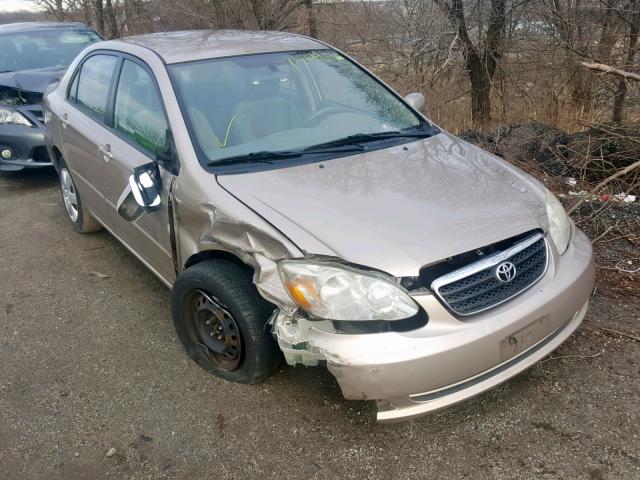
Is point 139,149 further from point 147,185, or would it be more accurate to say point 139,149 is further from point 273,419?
point 273,419

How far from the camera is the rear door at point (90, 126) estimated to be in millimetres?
3805

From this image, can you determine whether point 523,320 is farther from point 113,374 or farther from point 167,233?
point 113,374

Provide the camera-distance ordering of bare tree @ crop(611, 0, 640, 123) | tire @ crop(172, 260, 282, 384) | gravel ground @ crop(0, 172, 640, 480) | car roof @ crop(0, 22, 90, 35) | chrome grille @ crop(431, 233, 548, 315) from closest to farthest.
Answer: chrome grille @ crop(431, 233, 548, 315)
gravel ground @ crop(0, 172, 640, 480)
tire @ crop(172, 260, 282, 384)
bare tree @ crop(611, 0, 640, 123)
car roof @ crop(0, 22, 90, 35)

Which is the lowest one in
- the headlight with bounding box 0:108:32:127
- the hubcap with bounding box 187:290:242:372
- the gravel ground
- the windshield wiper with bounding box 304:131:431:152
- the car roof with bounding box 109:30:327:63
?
the gravel ground

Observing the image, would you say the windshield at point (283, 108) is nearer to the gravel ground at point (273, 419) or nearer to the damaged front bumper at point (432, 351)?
the damaged front bumper at point (432, 351)

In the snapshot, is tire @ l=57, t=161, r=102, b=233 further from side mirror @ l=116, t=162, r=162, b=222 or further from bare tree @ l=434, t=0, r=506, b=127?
bare tree @ l=434, t=0, r=506, b=127

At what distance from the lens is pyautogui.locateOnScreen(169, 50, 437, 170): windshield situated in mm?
3021

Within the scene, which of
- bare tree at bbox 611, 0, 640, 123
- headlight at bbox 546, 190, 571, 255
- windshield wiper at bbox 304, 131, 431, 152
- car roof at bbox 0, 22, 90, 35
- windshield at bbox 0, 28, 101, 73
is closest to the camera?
headlight at bbox 546, 190, 571, 255

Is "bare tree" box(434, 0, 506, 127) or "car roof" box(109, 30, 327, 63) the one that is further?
"bare tree" box(434, 0, 506, 127)

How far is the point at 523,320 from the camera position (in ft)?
7.63

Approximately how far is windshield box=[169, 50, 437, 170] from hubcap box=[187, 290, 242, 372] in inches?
28.1

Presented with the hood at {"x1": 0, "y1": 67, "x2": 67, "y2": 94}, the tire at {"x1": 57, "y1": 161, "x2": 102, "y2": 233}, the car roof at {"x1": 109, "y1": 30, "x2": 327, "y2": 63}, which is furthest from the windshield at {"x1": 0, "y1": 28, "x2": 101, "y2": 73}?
the car roof at {"x1": 109, "y1": 30, "x2": 327, "y2": 63}

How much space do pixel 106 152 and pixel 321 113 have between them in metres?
1.41

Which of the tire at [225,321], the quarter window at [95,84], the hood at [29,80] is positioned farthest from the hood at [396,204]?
the hood at [29,80]
